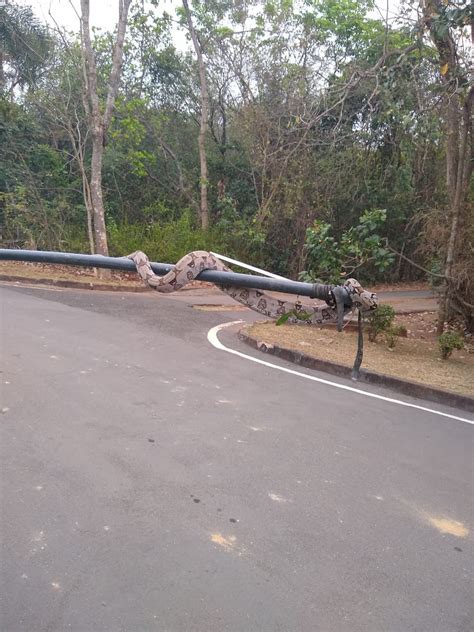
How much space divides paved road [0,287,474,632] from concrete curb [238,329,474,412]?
17.5 inches

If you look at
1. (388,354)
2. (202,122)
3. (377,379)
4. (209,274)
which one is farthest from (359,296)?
(202,122)

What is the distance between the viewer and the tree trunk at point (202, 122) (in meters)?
19.4

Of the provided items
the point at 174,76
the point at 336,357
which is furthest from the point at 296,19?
the point at 336,357

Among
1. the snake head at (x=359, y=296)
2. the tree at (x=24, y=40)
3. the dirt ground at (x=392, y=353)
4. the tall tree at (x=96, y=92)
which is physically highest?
the tree at (x=24, y=40)

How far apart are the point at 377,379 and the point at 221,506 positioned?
193 inches

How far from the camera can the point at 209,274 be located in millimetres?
2473

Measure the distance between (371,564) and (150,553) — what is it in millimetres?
1303

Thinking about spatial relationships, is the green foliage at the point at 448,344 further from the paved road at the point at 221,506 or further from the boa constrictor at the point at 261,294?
the boa constrictor at the point at 261,294

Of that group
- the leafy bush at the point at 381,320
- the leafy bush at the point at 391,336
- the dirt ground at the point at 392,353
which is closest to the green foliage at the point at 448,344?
the dirt ground at the point at 392,353

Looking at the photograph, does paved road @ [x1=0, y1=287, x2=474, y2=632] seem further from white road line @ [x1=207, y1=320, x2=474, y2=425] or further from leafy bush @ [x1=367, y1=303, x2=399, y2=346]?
leafy bush @ [x1=367, y1=303, x2=399, y2=346]

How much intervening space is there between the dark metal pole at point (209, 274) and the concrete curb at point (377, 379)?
19.3 feet

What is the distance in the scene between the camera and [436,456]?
535cm

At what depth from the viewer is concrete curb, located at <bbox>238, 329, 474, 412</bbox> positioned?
24.8 feet

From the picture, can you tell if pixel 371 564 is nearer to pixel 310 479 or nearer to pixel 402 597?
pixel 402 597
